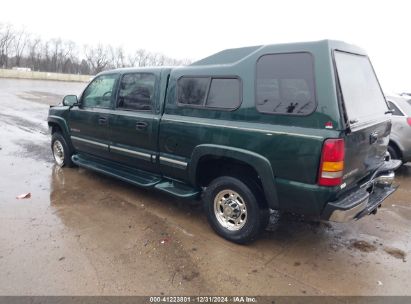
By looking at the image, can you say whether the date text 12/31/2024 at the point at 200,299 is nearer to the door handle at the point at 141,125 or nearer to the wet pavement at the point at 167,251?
the wet pavement at the point at 167,251

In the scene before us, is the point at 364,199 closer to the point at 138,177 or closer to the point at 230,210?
the point at 230,210

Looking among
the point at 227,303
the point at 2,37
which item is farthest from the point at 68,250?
the point at 2,37

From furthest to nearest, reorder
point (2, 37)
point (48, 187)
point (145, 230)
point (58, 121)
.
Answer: point (2, 37), point (58, 121), point (48, 187), point (145, 230)

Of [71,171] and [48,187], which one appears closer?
[48,187]

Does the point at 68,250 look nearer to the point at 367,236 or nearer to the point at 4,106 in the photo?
the point at 367,236

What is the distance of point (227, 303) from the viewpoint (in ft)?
9.46

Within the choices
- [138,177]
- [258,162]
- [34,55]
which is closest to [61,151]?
[138,177]

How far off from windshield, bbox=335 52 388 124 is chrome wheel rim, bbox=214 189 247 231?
1468 millimetres

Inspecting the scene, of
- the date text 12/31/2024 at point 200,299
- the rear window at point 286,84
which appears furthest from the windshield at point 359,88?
the date text 12/31/2024 at point 200,299

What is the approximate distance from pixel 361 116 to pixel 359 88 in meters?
0.36

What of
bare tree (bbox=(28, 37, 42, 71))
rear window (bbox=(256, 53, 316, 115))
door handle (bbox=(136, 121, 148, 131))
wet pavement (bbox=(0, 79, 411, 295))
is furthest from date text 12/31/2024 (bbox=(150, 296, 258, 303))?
bare tree (bbox=(28, 37, 42, 71))

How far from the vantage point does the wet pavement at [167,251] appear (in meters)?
3.11

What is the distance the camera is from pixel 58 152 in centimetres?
667

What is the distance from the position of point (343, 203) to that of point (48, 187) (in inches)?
175
